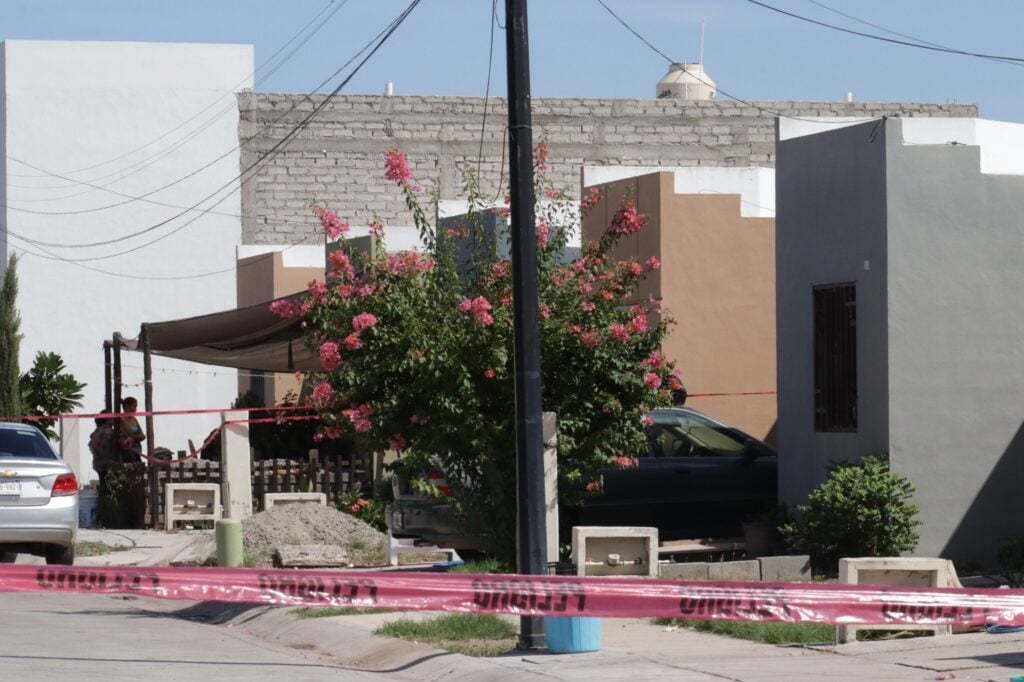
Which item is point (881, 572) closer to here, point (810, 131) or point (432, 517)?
point (432, 517)

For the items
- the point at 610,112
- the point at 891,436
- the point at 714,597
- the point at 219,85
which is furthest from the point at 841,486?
the point at 219,85

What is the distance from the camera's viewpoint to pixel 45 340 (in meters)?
42.8

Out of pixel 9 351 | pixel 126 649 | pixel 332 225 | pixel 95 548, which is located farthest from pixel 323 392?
pixel 9 351

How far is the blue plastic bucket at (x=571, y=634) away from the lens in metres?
10.6

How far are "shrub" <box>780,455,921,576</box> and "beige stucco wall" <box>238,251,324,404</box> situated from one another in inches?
773

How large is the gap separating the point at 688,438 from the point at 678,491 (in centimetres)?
62

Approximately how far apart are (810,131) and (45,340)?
93.4 feet

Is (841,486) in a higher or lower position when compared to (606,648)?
higher

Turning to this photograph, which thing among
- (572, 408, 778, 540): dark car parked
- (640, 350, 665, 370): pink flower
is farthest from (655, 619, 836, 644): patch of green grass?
(572, 408, 778, 540): dark car parked

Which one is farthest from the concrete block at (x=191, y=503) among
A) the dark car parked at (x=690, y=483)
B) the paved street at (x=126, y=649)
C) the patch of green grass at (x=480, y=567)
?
the dark car parked at (x=690, y=483)

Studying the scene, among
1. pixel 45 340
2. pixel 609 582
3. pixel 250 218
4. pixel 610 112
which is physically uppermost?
pixel 610 112

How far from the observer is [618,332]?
1284cm

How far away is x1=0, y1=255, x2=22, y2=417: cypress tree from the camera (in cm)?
3123

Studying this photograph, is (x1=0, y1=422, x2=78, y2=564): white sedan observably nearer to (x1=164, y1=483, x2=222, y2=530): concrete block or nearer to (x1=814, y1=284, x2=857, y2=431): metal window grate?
(x1=164, y1=483, x2=222, y2=530): concrete block
